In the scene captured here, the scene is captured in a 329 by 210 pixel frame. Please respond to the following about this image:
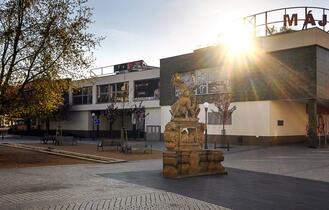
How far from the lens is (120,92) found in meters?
49.5

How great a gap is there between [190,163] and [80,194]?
15.7 feet

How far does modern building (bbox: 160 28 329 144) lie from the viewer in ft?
94.5

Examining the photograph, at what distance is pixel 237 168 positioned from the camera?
55.9 feet

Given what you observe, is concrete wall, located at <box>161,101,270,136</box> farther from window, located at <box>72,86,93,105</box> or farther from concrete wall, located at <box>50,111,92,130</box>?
concrete wall, located at <box>50,111,92,130</box>

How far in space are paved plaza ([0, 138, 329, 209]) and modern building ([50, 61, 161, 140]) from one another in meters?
27.5

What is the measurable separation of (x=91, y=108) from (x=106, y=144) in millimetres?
26658

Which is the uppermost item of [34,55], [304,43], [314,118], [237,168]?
[304,43]

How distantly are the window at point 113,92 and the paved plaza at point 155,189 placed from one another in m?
32.1

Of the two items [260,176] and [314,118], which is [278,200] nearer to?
[260,176]

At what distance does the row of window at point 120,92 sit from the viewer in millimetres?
45531

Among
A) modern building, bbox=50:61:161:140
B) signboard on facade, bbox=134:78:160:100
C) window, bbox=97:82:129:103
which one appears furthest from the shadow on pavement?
window, bbox=97:82:129:103

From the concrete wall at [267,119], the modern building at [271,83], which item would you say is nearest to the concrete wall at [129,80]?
the modern building at [271,83]

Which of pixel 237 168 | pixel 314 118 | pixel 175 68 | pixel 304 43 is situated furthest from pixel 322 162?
pixel 175 68

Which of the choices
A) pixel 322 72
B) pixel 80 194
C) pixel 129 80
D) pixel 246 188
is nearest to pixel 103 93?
pixel 129 80
